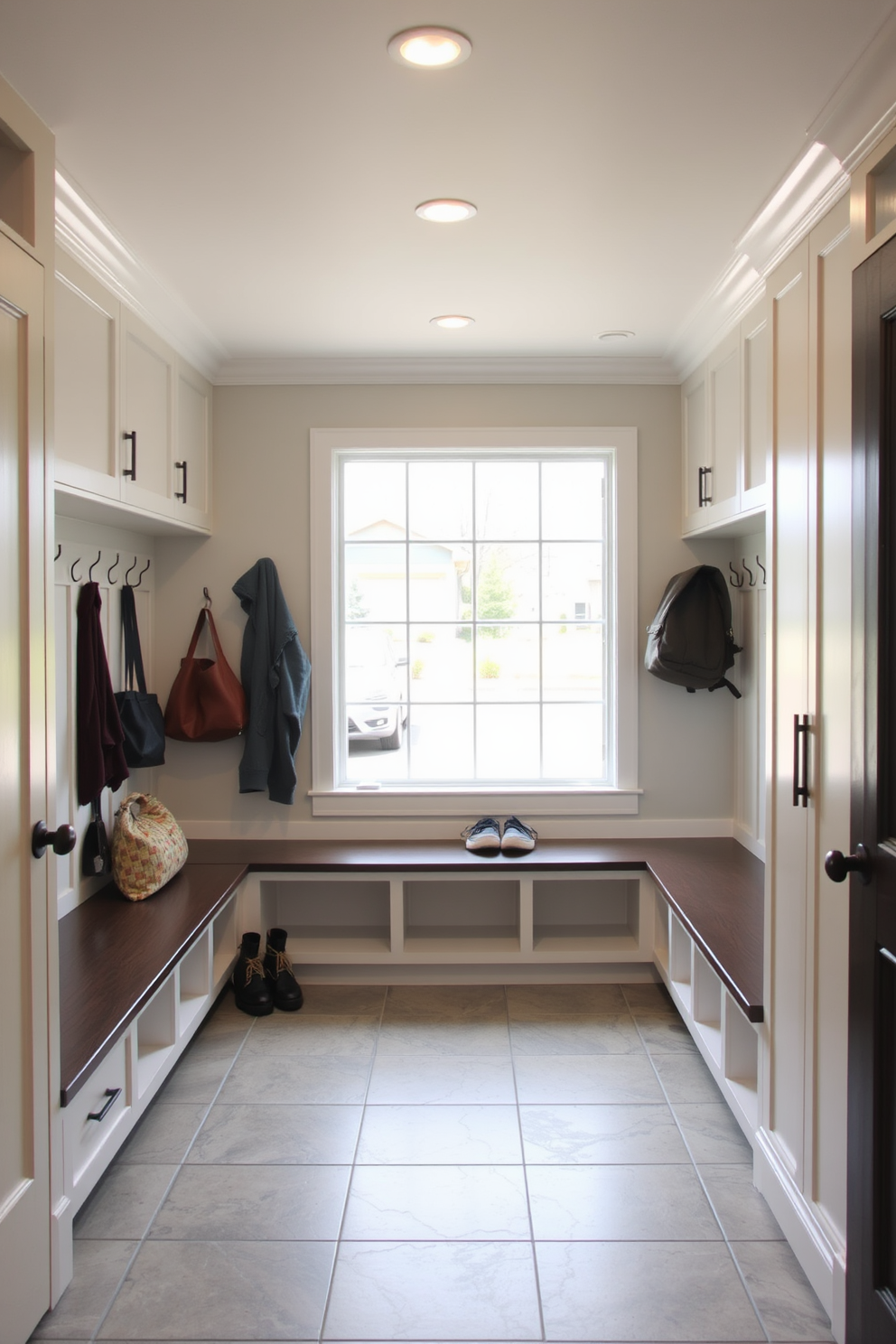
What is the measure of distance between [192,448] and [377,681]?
1204 millimetres

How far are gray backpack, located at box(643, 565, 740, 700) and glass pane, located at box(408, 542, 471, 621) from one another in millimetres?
872

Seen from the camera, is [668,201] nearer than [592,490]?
Yes

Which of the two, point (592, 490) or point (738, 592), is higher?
point (592, 490)

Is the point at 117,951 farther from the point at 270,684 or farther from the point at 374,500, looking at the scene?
the point at 374,500

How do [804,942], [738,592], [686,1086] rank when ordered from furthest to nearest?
[738,592] → [686,1086] → [804,942]

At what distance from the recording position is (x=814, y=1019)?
1872 mm

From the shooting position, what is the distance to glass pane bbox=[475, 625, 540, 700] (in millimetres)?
3896

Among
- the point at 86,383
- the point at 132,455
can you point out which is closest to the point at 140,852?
the point at 132,455

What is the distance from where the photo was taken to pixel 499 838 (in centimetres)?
351

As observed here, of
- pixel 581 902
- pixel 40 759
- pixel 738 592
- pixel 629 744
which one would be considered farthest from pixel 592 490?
pixel 40 759

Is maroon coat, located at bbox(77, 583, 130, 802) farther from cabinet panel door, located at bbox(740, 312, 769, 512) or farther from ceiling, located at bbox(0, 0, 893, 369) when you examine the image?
cabinet panel door, located at bbox(740, 312, 769, 512)

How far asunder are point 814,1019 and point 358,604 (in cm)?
253

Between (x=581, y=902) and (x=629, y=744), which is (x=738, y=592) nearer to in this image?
(x=629, y=744)

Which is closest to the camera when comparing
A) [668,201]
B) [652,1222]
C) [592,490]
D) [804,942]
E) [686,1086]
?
[804,942]
